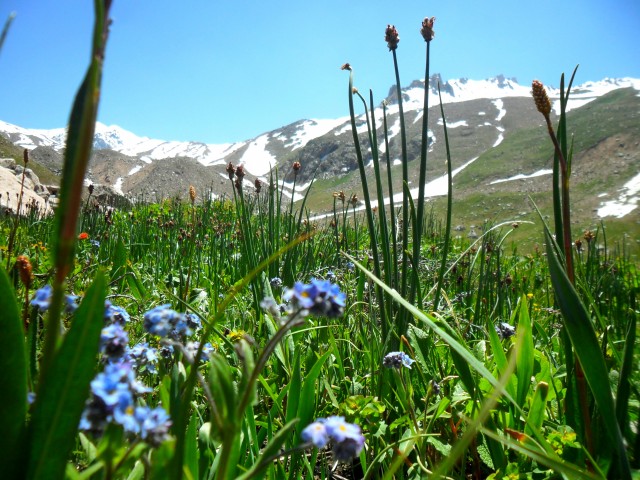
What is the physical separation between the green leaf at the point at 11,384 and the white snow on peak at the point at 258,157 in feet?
458

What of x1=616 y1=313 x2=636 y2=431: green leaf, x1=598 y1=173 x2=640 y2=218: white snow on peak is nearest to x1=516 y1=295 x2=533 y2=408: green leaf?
x1=616 y1=313 x2=636 y2=431: green leaf

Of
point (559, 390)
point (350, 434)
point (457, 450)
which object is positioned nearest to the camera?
point (457, 450)

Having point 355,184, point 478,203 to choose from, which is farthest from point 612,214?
point 355,184

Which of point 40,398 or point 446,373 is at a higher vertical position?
point 40,398

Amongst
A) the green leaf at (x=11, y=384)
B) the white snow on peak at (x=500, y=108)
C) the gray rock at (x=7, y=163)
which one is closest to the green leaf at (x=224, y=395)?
the green leaf at (x=11, y=384)

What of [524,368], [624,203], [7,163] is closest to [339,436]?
[524,368]

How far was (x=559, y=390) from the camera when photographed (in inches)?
60.3

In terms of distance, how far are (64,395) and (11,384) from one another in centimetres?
9

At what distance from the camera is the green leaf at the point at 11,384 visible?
605mm

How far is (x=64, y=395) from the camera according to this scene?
587 mm

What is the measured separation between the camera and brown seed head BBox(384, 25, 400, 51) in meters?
1.74

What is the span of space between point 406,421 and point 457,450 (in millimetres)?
841

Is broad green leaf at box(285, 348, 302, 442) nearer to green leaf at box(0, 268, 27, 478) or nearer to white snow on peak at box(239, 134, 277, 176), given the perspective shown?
green leaf at box(0, 268, 27, 478)

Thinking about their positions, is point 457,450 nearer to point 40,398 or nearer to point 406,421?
point 40,398
